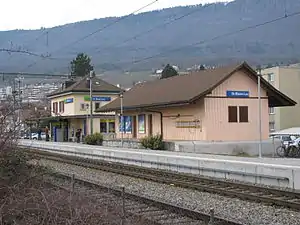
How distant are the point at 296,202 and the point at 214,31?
126497mm

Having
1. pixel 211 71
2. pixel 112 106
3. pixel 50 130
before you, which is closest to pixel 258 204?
pixel 211 71

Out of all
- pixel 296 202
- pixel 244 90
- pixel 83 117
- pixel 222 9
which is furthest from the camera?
pixel 222 9

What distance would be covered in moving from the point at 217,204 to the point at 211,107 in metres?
19.8

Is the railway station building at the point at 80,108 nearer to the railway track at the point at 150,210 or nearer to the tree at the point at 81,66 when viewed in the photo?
the tree at the point at 81,66

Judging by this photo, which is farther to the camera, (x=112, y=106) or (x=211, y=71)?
(x=112, y=106)

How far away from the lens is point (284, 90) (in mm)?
76000

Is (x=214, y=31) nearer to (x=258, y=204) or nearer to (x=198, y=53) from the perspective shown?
(x=198, y=53)

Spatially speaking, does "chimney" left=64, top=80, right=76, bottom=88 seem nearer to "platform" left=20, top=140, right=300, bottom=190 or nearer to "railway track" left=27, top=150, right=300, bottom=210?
"platform" left=20, top=140, right=300, bottom=190

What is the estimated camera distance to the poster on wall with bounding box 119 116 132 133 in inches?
1585

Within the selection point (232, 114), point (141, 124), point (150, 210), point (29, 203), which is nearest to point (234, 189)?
point (150, 210)

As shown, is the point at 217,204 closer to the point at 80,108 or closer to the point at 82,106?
the point at 80,108

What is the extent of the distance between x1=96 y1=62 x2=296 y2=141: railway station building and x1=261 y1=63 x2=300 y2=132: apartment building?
37.7m

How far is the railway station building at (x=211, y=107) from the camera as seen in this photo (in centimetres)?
3159

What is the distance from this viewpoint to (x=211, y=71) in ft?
119
